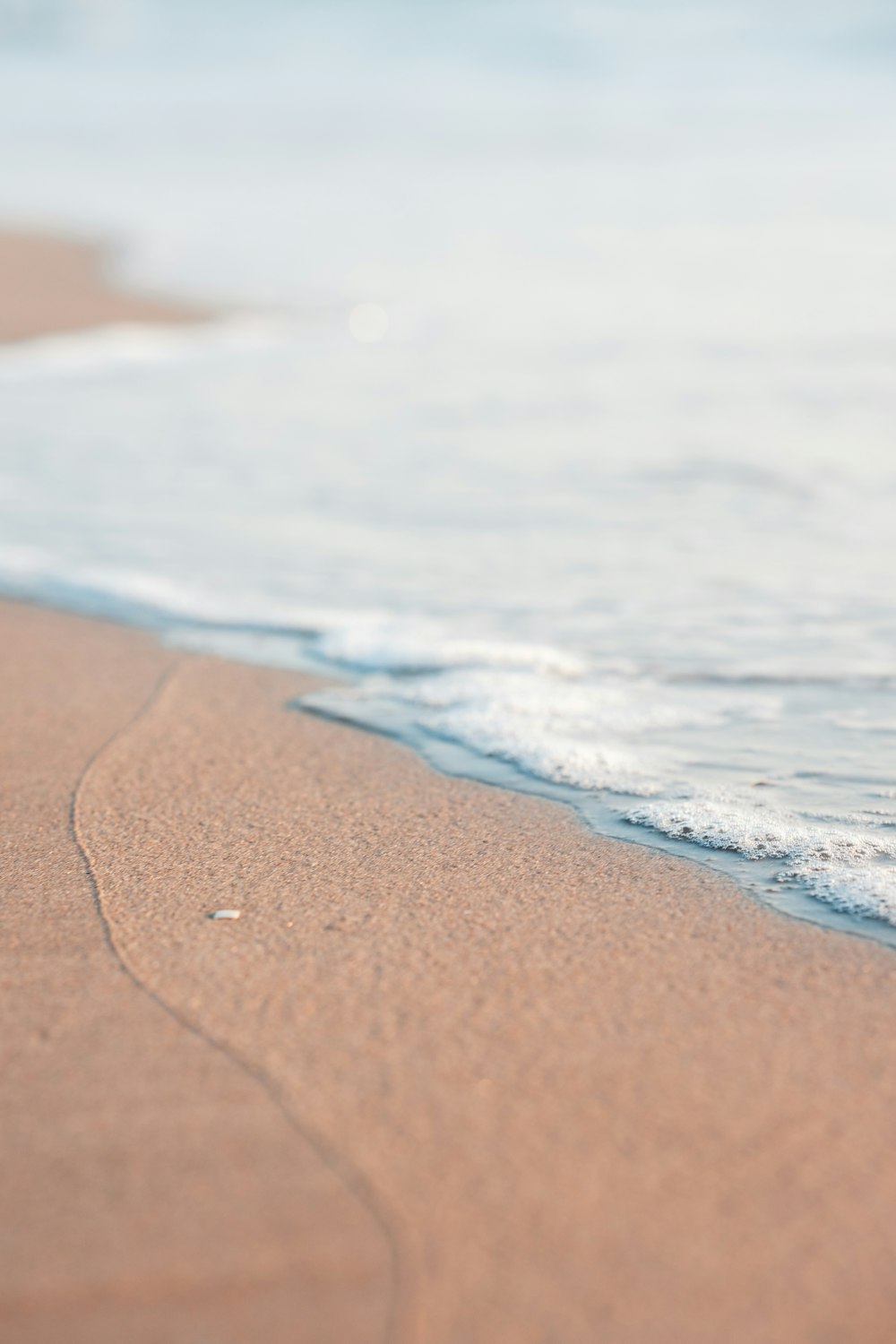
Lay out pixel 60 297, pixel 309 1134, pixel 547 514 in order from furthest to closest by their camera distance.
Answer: pixel 60 297 → pixel 547 514 → pixel 309 1134

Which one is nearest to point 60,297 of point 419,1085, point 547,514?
point 547,514

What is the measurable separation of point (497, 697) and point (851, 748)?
847mm

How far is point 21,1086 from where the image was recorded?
1787 millimetres

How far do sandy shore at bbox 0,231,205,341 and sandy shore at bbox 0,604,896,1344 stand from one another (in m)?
10.3

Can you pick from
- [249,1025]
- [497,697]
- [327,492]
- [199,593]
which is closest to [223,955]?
[249,1025]

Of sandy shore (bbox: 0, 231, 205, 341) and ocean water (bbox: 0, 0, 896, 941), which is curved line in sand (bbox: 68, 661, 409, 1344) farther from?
sandy shore (bbox: 0, 231, 205, 341)

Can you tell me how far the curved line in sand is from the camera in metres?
1.43

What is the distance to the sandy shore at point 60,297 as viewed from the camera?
1252 cm

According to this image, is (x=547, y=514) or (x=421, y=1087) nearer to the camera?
(x=421, y=1087)

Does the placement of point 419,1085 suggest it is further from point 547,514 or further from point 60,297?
point 60,297

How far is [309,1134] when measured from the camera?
1.67m

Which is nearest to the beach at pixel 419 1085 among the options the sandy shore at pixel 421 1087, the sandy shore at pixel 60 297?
the sandy shore at pixel 421 1087

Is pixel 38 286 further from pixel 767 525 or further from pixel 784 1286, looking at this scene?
pixel 784 1286

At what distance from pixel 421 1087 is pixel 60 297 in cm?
1364
